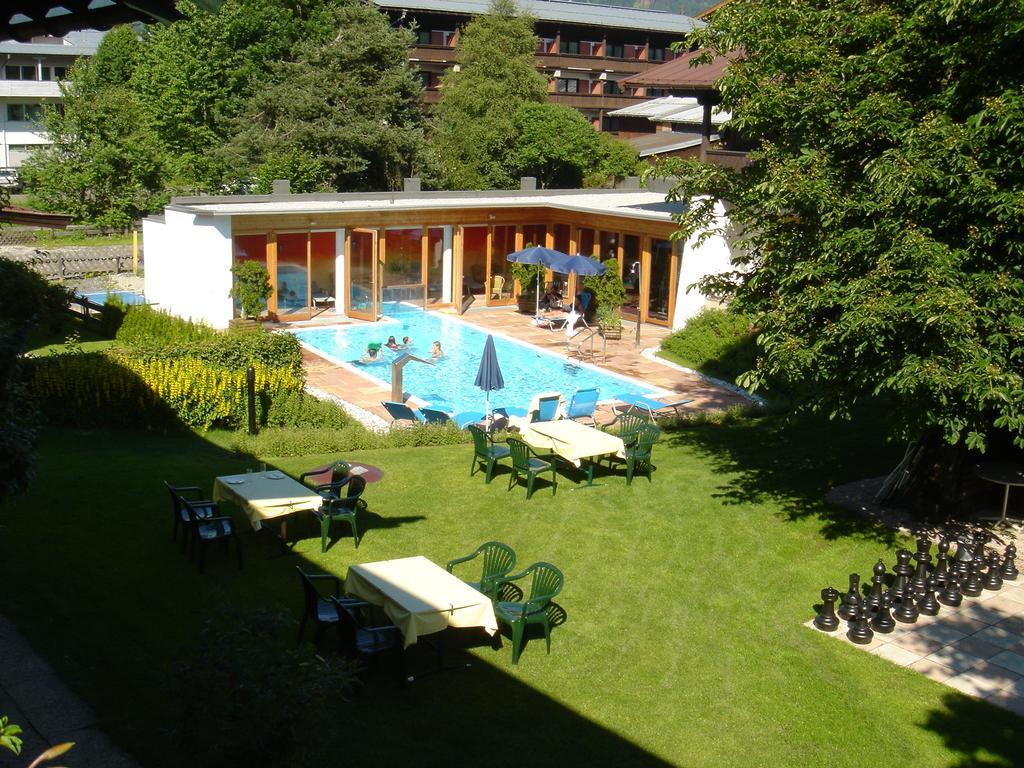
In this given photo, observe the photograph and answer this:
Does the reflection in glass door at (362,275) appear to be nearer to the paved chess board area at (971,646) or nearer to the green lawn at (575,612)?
the green lawn at (575,612)

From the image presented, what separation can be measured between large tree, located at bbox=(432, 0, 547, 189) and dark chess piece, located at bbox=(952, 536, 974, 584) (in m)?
35.6

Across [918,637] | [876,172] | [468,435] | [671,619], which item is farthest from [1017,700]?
[468,435]

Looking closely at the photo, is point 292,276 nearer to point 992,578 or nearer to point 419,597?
point 419,597

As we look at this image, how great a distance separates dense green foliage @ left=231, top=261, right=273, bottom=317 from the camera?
81.6ft

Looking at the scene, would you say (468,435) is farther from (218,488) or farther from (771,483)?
(218,488)

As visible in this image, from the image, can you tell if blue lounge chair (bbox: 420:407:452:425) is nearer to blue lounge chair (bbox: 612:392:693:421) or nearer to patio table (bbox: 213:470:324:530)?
blue lounge chair (bbox: 612:392:693:421)

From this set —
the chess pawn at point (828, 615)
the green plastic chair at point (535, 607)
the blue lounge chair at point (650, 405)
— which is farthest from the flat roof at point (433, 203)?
the green plastic chair at point (535, 607)

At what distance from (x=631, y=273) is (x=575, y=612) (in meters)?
19.6

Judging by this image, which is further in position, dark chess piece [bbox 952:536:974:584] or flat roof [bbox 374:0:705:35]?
flat roof [bbox 374:0:705:35]

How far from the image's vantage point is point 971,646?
9789 millimetres

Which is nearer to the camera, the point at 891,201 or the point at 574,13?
the point at 891,201

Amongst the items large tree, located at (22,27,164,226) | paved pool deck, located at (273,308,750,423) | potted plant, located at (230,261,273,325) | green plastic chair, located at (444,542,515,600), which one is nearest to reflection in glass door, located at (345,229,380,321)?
paved pool deck, located at (273,308,750,423)

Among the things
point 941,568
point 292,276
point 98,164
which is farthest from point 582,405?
point 98,164

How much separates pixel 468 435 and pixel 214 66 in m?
33.3
